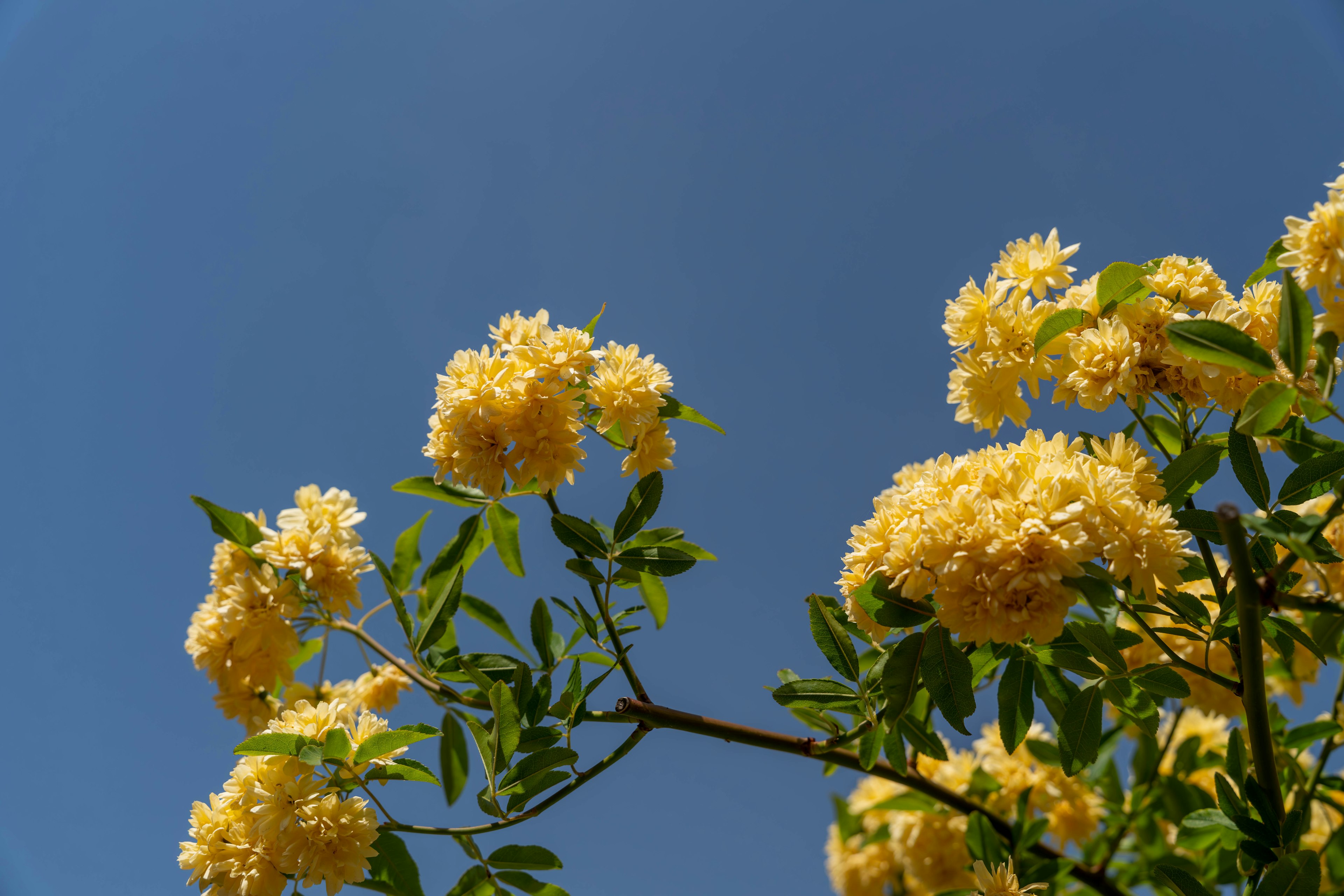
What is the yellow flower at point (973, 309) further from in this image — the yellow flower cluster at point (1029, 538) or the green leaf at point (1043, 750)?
the green leaf at point (1043, 750)

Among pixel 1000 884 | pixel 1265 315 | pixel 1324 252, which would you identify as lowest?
pixel 1000 884

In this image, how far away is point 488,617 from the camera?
2.56 m

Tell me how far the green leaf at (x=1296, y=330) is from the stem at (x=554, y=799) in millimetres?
1642

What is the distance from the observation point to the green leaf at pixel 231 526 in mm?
2342

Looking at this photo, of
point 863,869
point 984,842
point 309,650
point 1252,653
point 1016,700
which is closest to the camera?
point 1252,653

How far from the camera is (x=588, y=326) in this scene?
2.07 m

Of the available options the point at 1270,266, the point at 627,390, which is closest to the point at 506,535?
the point at 627,390

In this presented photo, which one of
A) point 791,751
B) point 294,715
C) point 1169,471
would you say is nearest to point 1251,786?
point 1169,471

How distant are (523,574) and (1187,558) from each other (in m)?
1.88

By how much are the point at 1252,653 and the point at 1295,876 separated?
1.76 feet

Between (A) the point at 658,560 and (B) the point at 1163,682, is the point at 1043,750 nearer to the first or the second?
(B) the point at 1163,682

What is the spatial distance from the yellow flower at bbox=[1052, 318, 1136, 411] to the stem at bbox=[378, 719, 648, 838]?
1.43 m

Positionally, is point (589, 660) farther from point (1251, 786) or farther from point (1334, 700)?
point (1334, 700)

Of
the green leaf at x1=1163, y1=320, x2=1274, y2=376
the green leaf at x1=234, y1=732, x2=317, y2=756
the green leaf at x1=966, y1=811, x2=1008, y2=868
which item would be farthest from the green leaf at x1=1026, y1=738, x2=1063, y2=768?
the green leaf at x1=234, y1=732, x2=317, y2=756
